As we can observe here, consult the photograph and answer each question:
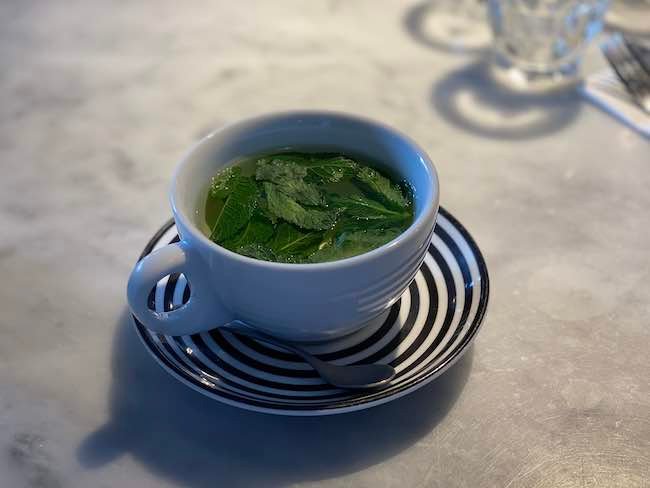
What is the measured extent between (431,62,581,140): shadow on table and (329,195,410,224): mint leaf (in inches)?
16.4

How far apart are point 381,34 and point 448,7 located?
17 centimetres

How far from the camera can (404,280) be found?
708 millimetres

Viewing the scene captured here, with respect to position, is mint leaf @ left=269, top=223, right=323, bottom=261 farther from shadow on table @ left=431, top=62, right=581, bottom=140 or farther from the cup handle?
shadow on table @ left=431, top=62, right=581, bottom=140

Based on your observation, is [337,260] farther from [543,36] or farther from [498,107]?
[543,36]

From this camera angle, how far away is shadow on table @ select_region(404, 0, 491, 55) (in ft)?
4.50

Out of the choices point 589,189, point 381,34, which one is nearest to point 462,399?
point 589,189

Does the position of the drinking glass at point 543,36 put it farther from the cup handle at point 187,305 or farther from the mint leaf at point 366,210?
the cup handle at point 187,305

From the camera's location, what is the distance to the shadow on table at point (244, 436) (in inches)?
26.2

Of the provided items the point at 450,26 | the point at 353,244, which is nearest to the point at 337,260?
the point at 353,244

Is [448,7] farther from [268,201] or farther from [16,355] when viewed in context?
[16,355]

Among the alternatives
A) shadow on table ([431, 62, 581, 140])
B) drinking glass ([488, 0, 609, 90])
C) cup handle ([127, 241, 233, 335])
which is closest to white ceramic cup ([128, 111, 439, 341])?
Result: cup handle ([127, 241, 233, 335])

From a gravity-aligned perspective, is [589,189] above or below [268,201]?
below

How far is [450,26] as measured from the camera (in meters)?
1.43

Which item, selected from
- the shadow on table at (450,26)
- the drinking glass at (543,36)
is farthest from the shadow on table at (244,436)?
A: the shadow on table at (450,26)
